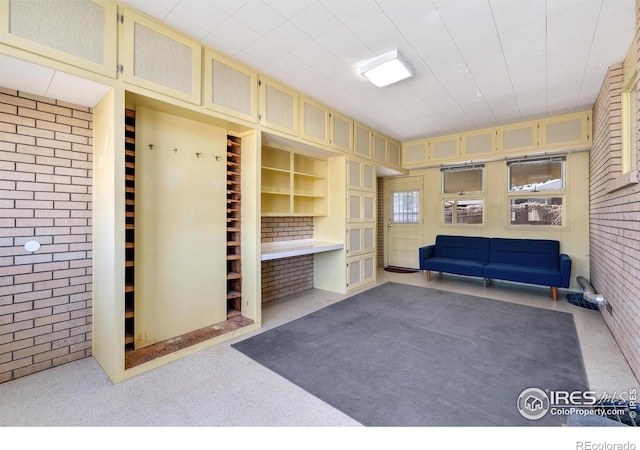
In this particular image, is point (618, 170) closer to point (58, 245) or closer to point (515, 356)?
point (515, 356)

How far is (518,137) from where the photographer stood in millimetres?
4781

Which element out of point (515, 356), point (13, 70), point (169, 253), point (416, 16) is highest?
point (416, 16)

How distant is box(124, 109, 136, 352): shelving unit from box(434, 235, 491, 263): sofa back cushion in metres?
5.27

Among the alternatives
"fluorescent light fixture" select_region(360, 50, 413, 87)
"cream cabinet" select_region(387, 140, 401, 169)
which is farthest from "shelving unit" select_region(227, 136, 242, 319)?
"cream cabinet" select_region(387, 140, 401, 169)

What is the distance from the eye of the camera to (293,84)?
3.42m

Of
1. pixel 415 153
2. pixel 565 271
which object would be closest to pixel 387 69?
pixel 415 153

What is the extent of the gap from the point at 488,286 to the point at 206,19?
5.57m

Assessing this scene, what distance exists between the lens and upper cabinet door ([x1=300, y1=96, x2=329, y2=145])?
3682 millimetres

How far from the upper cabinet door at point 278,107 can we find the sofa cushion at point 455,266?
11.7 feet

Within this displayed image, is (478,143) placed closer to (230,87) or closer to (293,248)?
(293,248)

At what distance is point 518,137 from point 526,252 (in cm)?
197

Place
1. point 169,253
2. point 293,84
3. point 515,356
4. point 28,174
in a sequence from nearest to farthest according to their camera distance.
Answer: point 28,174
point 515,356
point 169,253
point 293,84

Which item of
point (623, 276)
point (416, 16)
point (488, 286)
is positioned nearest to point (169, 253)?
point (416, 16)

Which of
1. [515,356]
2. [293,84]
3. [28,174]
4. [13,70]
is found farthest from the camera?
Answer: [293,84]
